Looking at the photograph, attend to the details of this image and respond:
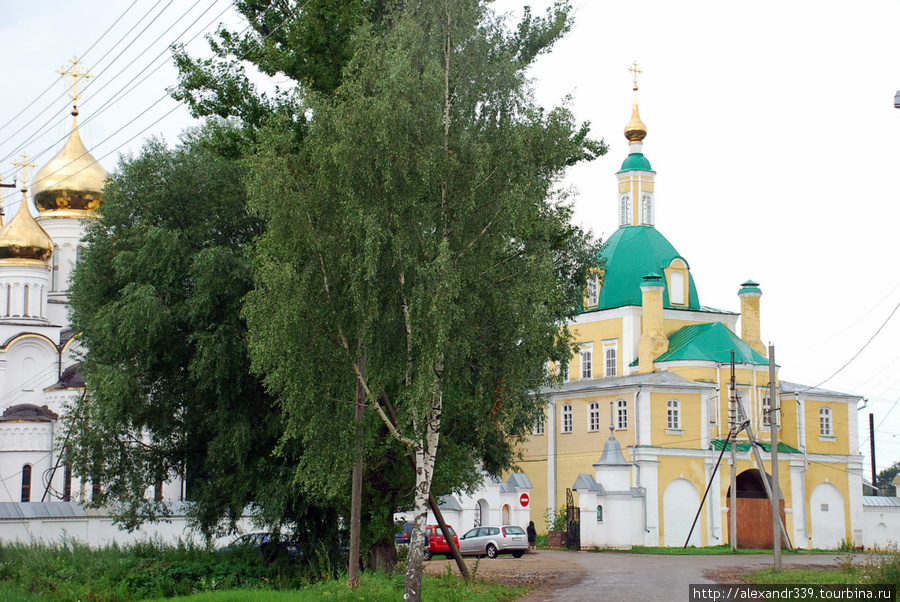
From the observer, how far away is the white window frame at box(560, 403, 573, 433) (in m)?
48.3

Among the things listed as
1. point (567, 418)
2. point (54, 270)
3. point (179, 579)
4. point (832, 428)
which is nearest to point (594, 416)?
point (567, 418)

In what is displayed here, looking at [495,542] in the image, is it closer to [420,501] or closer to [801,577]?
[801,577]

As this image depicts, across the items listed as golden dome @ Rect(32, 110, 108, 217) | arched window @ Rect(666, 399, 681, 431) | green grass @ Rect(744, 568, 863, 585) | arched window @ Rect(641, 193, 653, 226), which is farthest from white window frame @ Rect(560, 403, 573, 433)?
golden dome @ Rect(32, 110, 108, 217)

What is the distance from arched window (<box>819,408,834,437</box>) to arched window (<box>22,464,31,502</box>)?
116 ft

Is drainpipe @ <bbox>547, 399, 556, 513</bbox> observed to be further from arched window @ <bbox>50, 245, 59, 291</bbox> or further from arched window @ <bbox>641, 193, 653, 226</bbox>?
arched window @ <bbox>50, 245, 59, 291</bbox>

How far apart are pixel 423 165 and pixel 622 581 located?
10842mm

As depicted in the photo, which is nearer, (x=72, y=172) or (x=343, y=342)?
(x=343, y=342)

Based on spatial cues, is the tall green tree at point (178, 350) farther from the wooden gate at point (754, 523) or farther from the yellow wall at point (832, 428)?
the yellow wall at point (832, 428)

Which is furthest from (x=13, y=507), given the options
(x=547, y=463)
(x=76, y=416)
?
(x=547, y=463)

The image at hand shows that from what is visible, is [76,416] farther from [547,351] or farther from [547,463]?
[547,463]

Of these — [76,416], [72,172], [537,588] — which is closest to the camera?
[537,588]

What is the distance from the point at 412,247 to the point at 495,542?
758 inches

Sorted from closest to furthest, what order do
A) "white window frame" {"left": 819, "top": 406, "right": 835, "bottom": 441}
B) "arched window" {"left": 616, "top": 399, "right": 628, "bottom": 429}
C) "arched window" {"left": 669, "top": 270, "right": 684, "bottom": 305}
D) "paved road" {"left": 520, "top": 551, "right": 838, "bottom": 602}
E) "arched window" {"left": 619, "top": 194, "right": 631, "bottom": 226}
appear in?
"paved road" {"left": 520, "top": 551, "right": 838, "bottom": 602}, "arched window" {"left": 616, "top": 399, "right": 628, "bottom": 429}, "white window frame" {"left": 819, "top": 406, "right": 835, "bottom": 441}, "arched window" {"left": 669, "top": 270, "right": 684, "bottom": 305}, "arched window" {"left": 619, "top": 194, "right": 631, "bottom": 226}

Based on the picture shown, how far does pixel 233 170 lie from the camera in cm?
2486
